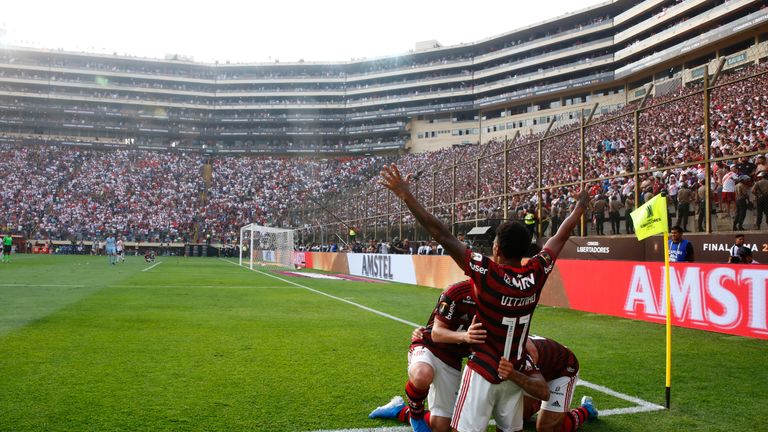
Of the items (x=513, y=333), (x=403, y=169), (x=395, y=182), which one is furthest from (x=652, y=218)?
(x=403, y=169)

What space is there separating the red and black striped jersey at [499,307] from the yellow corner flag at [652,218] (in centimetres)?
257

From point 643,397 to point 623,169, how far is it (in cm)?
942

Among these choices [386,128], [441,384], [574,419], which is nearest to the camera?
[441,384]

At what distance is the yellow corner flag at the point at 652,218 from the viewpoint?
5.53 m

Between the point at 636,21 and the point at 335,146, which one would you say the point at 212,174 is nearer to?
the point at 335,146

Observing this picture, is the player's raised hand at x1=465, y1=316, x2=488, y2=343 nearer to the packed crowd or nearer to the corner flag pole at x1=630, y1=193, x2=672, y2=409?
the corner flag pole at x1=630, y1=193, x2=672, y2=409

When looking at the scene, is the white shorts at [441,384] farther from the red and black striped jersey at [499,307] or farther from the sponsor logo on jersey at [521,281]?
the sponsor logo on jersey at [521,281]

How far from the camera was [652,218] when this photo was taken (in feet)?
18.5

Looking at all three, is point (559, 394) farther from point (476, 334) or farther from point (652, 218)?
point (652, 218)

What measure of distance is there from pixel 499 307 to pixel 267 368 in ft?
12.9

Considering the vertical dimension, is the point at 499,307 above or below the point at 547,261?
below

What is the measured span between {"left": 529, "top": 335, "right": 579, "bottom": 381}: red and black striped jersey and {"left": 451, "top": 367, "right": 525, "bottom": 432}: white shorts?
0.63 m

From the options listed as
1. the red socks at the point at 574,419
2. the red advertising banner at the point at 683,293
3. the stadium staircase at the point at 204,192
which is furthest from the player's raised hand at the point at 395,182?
the stadium staircase at the point at 204,192

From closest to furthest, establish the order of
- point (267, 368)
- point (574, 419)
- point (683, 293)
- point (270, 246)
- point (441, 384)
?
point (441, 384), point (574, 419), point (267, 368), point (683, 293), point (270, 246)
